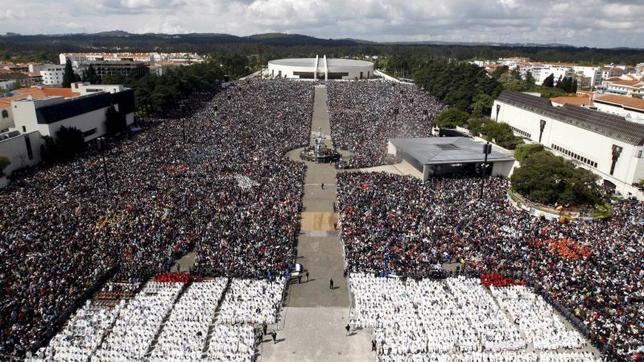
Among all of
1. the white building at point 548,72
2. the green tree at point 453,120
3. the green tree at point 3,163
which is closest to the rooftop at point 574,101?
the green tree at point 453,120

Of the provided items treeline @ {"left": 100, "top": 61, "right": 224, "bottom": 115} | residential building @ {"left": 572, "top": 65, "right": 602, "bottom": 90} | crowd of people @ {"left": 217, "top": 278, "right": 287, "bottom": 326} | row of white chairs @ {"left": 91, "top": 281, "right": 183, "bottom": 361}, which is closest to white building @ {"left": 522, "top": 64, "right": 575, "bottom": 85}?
residential building @ {"left": 572, "top": 65, "right": 602, "bottom": 90}

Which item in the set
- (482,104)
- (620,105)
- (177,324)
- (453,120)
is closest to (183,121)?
(453,120)

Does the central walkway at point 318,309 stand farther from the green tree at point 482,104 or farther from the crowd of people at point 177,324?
the green tree at point 482,104

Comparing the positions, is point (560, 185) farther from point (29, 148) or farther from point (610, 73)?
point (610, 73)

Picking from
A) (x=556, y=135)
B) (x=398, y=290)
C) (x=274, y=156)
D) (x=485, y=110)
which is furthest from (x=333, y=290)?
(x=485, y=110)

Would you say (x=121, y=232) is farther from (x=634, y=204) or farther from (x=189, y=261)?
(x=634, y=204)

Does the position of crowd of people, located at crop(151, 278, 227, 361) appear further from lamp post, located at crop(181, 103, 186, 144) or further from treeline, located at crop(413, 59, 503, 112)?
treeline, located at crop(413, 59, 503, 112)
